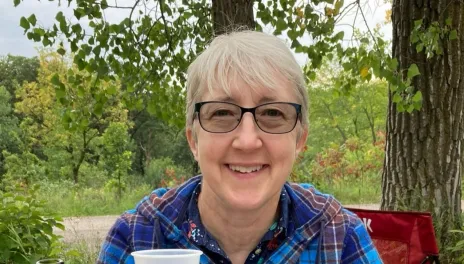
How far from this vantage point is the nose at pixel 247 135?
147 centimetres

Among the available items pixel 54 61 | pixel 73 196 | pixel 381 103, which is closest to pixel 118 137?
pixel 54 61

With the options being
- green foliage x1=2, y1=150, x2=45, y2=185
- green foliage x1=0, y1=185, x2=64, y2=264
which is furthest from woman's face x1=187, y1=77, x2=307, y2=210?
green foliage x1=2, y1=150, x2=45, y2=185

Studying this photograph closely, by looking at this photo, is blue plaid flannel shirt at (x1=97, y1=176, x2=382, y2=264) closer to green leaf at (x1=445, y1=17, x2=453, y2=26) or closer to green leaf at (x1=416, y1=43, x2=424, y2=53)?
green leaf at (x1=416, y1=43, x2=424, y2=53)

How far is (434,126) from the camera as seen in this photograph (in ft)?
15.2

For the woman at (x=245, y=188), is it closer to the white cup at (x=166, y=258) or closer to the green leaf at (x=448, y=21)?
the white cup at (x=166, y=258)

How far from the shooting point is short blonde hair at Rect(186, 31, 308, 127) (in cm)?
152

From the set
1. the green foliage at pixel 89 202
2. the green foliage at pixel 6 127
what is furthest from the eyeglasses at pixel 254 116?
the green foliage at pixel 6 127

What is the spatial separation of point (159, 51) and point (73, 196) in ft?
35.6

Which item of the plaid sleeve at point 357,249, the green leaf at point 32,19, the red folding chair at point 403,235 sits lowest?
the red folding chair at point 403,235

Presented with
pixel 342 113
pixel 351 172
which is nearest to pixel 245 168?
pixel 351 172

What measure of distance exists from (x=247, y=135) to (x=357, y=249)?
19.4 inches

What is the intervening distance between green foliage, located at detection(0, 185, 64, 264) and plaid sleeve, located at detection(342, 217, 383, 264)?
2264 mm

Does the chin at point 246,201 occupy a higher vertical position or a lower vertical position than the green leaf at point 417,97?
lower

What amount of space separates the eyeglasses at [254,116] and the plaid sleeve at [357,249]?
39 cm
